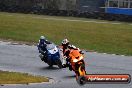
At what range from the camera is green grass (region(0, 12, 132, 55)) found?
28847 mm

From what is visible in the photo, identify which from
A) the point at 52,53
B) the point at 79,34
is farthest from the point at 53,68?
the point at 79,34

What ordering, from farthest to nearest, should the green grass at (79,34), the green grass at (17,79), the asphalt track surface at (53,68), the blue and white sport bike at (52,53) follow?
the green grass at (79,34) < the blue and white sport bike at (52,53) < the asphalt track surface at (53,68) < the green grass at (17,79)

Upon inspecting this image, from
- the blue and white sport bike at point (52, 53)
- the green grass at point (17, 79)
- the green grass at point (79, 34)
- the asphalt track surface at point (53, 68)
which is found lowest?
the green grass at point (79, 34)

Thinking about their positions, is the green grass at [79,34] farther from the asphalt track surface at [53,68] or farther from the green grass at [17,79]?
the green grass at [17,79]

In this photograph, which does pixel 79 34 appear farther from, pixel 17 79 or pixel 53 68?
pixel 17 79

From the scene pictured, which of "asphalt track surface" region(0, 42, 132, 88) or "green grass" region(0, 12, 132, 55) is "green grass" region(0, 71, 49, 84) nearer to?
"asphalt track surface" region(0, 42, 132, 88)

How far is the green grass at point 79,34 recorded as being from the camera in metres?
28.8

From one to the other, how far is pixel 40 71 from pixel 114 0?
173 feet

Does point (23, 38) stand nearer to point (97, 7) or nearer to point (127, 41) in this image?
point (127, 41)

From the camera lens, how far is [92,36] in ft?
113

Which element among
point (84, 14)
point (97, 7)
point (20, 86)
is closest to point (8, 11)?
point (84, 14)

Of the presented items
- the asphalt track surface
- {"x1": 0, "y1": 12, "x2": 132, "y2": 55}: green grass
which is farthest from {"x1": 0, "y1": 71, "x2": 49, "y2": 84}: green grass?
{"x1": 0, "y1": 12, "x2": 132, "y2": 55}: green grass

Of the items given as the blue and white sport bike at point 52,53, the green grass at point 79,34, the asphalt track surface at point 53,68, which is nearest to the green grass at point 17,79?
the asphalt track surface at point 53,68

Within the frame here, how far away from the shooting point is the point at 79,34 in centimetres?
3556
